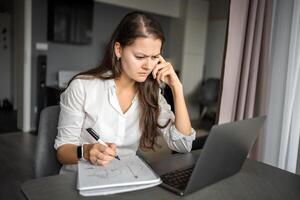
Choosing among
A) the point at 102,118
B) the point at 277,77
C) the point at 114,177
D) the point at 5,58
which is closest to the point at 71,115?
the point at 102,118

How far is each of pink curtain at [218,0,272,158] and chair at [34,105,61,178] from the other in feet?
3.30

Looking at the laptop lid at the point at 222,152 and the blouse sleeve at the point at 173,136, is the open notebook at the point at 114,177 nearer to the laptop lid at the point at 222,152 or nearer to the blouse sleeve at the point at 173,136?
the laptop lid at the point at 222,152

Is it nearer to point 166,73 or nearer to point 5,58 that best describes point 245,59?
point 166,73

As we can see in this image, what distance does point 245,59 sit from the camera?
1.70 m

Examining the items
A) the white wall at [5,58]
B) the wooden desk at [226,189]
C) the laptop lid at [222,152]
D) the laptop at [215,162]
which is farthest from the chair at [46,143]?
the white wall at [5,58]

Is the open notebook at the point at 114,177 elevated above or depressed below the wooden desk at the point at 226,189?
above

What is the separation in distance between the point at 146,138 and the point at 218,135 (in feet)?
1.91

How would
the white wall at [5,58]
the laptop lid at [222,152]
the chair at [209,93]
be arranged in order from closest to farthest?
the laptop lid at [222,152]
the white wall at [5,58]
the chair at [209,93]

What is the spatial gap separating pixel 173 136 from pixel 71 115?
40 centimetres

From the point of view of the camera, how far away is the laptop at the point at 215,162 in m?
0.69

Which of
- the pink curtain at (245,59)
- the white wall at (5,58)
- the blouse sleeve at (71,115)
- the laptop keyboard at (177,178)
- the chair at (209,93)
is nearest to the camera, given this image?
the laptop keyboard at (177,178)

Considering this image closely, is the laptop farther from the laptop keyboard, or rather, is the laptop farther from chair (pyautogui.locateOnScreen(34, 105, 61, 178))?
chair (pyautogui.locateOnScreen(34, 105, 61, 178))

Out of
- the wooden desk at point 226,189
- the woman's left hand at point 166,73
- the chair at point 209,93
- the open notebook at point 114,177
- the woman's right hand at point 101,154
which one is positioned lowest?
the chair at point 209,93

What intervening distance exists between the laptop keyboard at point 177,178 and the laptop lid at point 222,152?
0.18 feet
